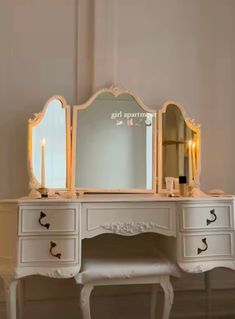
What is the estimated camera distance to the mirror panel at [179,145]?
2346 mm

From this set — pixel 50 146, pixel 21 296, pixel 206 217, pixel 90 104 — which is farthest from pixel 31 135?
pixel 206 217

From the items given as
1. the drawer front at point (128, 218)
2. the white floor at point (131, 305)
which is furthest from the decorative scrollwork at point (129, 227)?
the white floor at point (131, 305)

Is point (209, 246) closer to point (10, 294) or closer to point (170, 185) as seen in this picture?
point (170, 185)

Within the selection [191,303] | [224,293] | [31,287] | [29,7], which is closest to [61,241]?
[31,287]

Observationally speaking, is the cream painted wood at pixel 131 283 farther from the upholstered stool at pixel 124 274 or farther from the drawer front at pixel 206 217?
the drawer front at pixel 206 217

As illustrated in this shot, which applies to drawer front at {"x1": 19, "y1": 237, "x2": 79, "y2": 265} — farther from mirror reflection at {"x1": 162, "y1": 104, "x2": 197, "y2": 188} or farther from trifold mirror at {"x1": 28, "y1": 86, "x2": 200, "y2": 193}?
mirror reflection at {"x1": 162, "y1": 104, "x2": 197, "y2": 188}

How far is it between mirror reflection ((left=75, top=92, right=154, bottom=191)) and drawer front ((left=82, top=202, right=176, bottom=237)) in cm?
42

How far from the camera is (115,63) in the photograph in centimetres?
239

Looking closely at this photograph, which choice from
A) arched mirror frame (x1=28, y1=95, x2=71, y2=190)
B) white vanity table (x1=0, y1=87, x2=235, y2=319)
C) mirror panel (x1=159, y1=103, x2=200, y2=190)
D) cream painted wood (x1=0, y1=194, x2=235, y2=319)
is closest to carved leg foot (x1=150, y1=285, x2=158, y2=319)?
white vanity table (x1=0, y1=87, x2=235, y2=319)

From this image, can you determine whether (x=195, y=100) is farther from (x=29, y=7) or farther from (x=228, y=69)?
(x=29, y=7)

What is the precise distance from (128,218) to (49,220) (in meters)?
0.37

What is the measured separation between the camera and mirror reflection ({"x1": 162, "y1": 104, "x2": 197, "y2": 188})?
235cm

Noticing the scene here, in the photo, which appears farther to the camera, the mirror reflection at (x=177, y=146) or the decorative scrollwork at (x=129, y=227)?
the mirror reflection at (x=177, y=146)

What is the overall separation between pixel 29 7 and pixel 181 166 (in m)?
1.31
